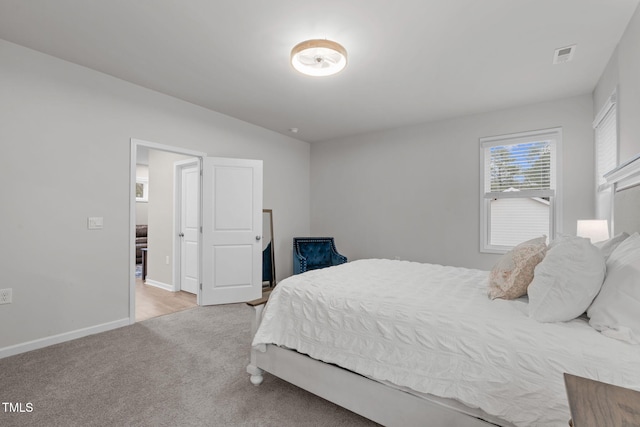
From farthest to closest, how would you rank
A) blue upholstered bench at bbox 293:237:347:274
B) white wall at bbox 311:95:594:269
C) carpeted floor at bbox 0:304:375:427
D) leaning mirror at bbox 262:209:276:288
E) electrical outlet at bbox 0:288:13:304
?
leaning mirror at bbox 262:209:276:288, blue upholstered bench at bbox 293:237:347:274, white wall at bbox 311:95:594:269, electrical outlet at bbox 0:288:13:304, carpeted floor at bbox 0:304:375:427

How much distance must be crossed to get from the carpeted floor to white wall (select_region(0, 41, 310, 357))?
35 cm

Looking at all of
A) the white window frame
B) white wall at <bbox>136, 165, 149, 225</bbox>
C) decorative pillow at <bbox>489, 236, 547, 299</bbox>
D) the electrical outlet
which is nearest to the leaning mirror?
the electrical outlet

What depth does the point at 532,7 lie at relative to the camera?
81.6 inches

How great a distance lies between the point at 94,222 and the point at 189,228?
1625 mm

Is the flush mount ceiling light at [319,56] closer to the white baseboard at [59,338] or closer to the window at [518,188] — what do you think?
the window at [518,188]

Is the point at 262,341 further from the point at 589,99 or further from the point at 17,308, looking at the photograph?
the point at 589,99

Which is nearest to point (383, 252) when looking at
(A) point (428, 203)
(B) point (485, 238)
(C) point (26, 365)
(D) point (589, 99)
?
(A) point (428, 203)

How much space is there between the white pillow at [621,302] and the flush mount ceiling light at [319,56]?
217 centimetres

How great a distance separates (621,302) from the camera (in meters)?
1.22

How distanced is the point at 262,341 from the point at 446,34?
266 centimetres

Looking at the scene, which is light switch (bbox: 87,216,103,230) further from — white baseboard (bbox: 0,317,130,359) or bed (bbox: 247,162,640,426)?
bed (bbox: 247,162,640,426)

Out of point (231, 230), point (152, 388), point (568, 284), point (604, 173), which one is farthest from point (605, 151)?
point (152, 388)

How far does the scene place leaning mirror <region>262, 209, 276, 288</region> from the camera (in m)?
5.01

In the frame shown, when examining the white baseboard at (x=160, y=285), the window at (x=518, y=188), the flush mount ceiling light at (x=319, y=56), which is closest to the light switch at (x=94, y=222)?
the white baseboard at (x=160, y=285)
